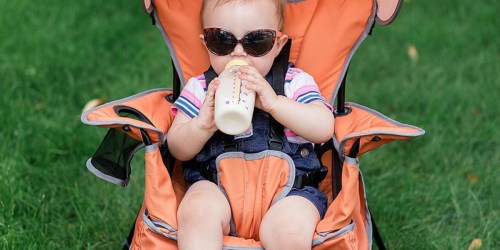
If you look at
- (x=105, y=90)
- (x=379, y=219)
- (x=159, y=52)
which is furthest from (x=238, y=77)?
(x=159, y=52)

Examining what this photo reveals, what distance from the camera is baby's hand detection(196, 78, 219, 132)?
2.56 meters

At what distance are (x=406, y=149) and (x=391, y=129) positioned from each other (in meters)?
1.63

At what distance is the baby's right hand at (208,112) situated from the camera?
2557 mm

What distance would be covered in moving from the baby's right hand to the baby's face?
191 mm

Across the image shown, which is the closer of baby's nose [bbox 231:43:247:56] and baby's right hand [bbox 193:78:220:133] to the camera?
baby's right hand [bbox 193:78:220:133]

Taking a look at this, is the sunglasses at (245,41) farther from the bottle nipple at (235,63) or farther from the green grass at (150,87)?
the green grass at (150,87)

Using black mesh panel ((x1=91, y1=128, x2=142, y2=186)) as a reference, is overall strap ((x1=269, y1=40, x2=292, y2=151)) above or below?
above

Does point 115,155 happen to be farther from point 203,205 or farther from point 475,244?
point 475,244

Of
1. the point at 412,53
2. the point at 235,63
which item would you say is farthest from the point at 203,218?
the point at 412,53

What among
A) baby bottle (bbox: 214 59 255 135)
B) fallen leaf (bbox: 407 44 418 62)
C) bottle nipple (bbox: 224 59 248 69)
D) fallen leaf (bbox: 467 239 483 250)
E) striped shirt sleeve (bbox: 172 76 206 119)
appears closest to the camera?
baby bottle (bbox: 214 59 255 135)

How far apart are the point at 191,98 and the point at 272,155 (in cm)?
38

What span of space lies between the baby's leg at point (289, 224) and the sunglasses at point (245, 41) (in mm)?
538

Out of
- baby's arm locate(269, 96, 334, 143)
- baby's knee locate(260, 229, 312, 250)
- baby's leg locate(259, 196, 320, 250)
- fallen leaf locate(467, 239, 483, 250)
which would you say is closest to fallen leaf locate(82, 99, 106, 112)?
baby's arm locate(269, 96, 334, 143)

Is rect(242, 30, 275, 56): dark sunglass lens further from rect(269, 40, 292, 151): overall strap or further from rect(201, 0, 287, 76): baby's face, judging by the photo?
rect(269, 40, 292, 151): overall strap
